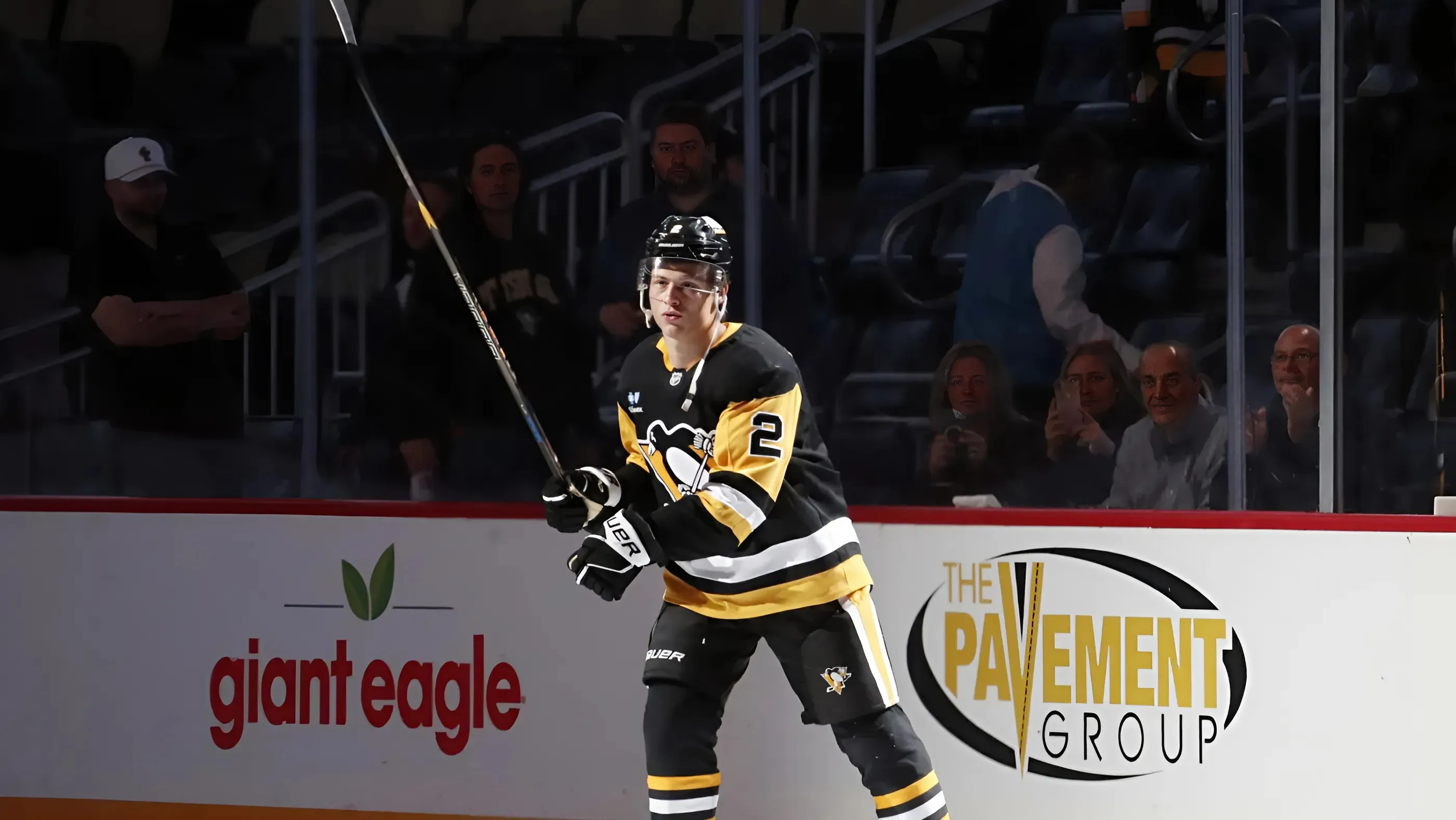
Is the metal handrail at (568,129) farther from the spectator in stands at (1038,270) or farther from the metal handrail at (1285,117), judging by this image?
the metal handrail at (1285,117)

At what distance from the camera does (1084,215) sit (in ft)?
12.3

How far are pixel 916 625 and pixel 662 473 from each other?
714mm

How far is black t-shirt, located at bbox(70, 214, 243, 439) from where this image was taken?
374cm

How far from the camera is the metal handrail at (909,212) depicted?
3.79 metres

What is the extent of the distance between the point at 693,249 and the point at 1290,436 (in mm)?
1449

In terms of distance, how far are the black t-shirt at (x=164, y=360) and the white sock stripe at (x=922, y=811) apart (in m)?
1.96

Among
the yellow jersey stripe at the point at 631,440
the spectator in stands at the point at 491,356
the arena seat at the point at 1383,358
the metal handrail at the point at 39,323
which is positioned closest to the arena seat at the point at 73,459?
the metal handrail at the point at 39,323

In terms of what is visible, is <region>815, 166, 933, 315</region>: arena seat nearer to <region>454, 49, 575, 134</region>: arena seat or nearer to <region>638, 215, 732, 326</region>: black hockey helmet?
<region>454, 49, 575, 134</region>: arena seat

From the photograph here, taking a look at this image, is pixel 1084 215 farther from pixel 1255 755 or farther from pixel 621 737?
pixel 621 737

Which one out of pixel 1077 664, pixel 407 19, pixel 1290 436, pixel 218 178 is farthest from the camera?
pixel 407 19

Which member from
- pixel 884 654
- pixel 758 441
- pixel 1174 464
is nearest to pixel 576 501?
pixel 758 441

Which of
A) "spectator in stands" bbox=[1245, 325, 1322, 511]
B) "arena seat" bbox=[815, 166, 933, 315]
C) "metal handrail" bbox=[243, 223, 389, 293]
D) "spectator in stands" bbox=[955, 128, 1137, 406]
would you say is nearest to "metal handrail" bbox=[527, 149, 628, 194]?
"metal handrail" bbox=[243, 223, 389, 293]

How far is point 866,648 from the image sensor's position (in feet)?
8.69

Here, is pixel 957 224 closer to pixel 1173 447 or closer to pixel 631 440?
pixel 1173 447
